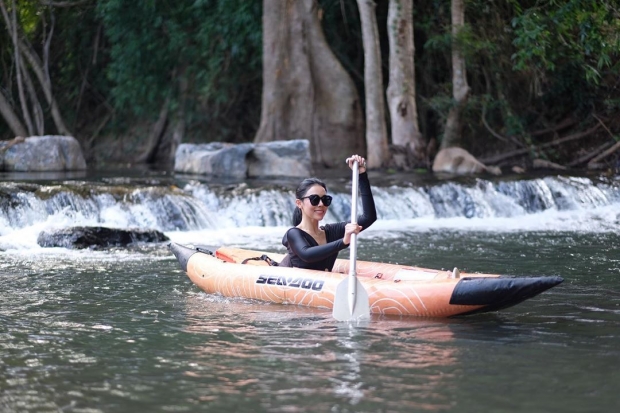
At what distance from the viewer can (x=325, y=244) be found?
6.79 m

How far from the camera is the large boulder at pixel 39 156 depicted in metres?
17.6

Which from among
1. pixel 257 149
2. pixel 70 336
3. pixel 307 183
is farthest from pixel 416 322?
pixel 257 149

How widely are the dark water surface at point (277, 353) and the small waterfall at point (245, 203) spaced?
13.6 feet

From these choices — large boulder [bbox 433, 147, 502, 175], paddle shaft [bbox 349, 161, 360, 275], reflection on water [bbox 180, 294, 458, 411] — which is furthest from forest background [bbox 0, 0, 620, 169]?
reflection on water [bbox 180, 294, 458, 411]

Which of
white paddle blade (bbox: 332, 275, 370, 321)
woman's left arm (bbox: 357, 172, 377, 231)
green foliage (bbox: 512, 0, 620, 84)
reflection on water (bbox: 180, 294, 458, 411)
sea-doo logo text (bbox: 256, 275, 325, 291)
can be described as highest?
green foliage (bbox: 512, 0, 620, 84)

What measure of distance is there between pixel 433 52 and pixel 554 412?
16317mm

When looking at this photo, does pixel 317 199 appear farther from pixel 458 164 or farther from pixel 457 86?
pixel 457 86

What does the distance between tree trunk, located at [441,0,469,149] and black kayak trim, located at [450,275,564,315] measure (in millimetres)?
12037

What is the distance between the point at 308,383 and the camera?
16.1 ft

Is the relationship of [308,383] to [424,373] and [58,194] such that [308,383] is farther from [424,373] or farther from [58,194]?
[58,194]

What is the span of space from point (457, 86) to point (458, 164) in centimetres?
168

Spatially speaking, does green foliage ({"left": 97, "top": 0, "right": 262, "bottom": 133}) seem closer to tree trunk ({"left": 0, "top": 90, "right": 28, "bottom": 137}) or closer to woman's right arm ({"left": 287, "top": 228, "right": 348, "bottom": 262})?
tree trunk ({"left": 0, "top": 90, "right": 28, "bottom": 137})

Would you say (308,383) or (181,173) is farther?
(181,173)

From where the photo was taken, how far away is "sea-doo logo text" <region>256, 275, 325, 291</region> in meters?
6.78
